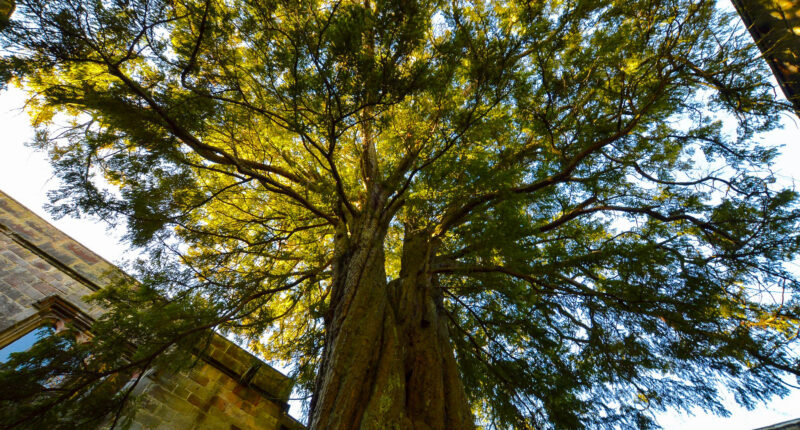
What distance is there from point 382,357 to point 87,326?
5.87 meters

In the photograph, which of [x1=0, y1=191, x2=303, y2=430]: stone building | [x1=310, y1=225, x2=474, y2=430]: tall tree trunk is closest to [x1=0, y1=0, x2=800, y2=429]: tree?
[x1=310, y1=225, x2=474, y2=430]: tall tree trunk

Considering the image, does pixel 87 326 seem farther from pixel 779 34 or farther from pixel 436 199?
pixel 779 34

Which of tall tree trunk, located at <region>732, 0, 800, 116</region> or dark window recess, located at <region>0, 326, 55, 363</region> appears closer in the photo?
tall tree trunk, located at <region>732, 0, 800, 116</region>

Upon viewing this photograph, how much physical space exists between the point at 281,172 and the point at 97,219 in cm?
205

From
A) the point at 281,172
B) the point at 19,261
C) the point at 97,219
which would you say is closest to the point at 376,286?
the point at 281,172

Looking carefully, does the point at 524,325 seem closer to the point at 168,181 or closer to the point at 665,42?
the point at 665,42

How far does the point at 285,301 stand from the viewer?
20.0ft

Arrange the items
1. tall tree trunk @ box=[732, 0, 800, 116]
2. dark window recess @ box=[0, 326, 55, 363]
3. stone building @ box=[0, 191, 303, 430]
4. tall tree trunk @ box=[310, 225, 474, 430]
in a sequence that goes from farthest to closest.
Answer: stone building @ box=[0, 191, 303, 430] → dark window recess @ box=[0, 326, 55, 363] → tall tree trunk @ box=[732, 0, 800, 116] → tall tree trunk @ box=[310, 225, 474, 430]

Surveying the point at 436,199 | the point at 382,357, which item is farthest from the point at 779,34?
the point at 382,357

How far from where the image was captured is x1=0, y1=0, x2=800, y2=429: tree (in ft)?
8.49

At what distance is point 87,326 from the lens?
5207 millimetres

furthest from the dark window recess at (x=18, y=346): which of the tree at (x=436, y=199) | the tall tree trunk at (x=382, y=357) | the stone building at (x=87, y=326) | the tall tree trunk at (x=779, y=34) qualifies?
the tall tree trunk at (x=779, y=34)

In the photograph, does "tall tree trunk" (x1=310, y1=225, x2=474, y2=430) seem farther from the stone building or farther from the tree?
the stone building

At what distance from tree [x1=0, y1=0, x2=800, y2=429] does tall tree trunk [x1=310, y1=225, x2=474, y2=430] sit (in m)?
0.02
